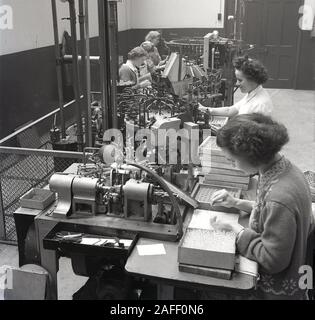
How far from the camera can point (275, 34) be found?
744 centimetres

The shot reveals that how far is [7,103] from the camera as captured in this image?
4.35 m

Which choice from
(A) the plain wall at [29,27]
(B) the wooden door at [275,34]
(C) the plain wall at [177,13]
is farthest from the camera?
(C) the plain wall at [177,13]

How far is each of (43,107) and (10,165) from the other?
2.35 metres

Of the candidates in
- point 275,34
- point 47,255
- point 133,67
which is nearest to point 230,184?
point 47,255

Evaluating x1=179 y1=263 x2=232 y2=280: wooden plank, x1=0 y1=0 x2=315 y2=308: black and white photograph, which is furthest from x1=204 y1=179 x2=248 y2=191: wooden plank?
x1=179 y1=263 x2=232 y2=280: wooden plank

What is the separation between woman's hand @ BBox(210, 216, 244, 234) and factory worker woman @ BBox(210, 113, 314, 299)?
0.02m

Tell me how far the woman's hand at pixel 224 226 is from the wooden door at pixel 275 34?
6.33 m

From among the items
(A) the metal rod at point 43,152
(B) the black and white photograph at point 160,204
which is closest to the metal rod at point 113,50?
(B) the black and white photograph at point 160,204

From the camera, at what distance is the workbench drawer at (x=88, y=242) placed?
1.66 m

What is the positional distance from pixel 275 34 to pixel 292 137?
303 cm

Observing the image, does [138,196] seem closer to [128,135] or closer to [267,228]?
[267,228]

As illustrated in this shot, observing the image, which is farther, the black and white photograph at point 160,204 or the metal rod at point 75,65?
the metal rod at point 75,65

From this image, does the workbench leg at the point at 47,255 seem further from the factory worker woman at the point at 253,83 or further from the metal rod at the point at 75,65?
the factory worker woman at the point at 253,83

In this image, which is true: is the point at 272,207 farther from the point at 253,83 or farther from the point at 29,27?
the point at 29,27
